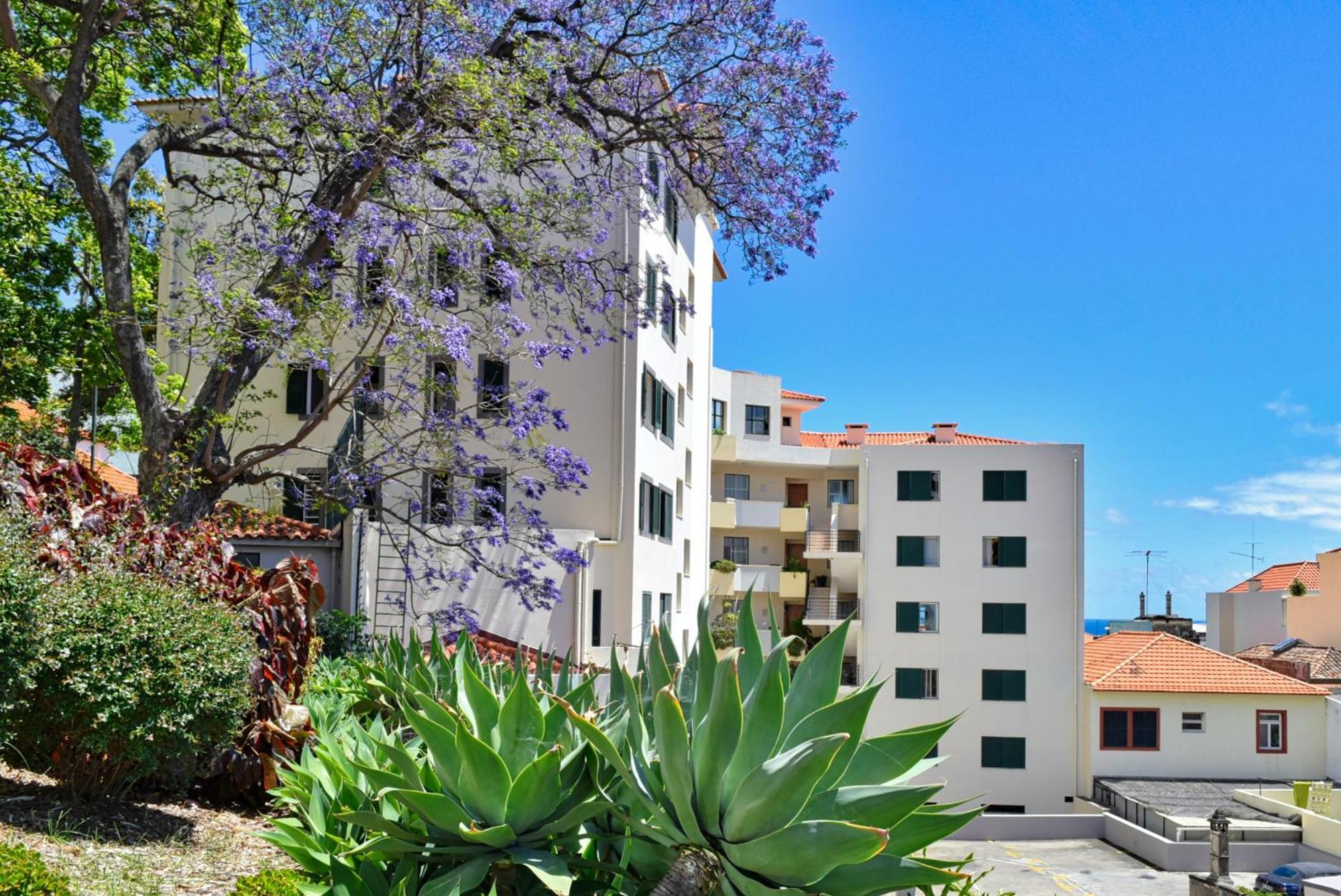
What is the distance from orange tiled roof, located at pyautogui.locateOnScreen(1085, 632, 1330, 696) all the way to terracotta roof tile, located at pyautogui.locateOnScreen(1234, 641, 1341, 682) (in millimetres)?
5351

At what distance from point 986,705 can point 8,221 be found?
35.4 metres

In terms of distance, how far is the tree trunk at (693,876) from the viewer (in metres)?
3.69

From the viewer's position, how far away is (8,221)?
21.8 m

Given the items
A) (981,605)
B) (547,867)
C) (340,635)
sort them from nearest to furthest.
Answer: (547,867) < (340,635) < (981,605)

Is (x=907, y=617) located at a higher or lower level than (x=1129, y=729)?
higher

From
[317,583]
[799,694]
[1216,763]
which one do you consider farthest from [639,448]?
[1216,763]

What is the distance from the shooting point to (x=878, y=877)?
375 cm

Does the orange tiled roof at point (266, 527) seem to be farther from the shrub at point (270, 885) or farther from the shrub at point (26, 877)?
the shrub at point (270, 885)

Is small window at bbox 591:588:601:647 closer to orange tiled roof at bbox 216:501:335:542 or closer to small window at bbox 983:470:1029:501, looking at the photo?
orange tiled roof at bbox 216:501:335:542

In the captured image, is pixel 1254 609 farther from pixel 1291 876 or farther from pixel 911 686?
pixel 1291 876

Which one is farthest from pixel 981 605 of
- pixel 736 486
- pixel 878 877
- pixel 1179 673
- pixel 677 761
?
pixel 677 761

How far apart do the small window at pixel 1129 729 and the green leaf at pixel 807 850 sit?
43.7m

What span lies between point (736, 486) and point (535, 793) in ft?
170

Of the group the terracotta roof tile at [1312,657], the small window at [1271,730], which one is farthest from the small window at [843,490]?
the small window at [1271,730]
